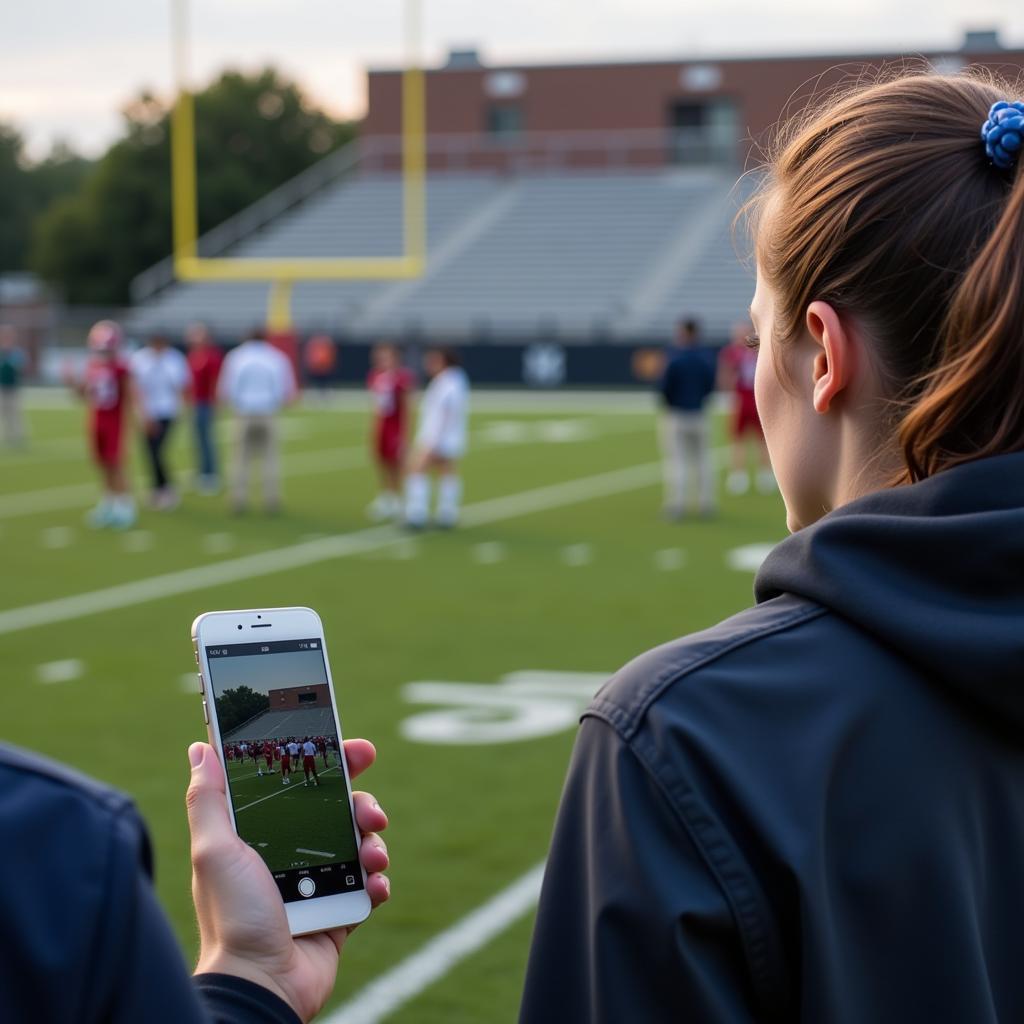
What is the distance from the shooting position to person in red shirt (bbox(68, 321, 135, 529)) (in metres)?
14.6

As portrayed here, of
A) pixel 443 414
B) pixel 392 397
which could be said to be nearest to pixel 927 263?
pixel 443 414

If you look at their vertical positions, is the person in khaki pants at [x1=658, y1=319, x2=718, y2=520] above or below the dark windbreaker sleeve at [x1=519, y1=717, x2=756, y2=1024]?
below

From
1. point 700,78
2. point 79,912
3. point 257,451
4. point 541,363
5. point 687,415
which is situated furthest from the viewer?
point 700,78

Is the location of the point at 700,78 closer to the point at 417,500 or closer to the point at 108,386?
the point at 108,386

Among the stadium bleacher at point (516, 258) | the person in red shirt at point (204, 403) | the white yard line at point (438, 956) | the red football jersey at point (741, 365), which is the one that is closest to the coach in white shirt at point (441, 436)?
the red football jersey at point (741, 365)

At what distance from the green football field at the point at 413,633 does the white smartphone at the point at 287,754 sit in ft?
0.10

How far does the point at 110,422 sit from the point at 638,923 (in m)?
14.4

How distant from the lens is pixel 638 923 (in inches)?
44.6

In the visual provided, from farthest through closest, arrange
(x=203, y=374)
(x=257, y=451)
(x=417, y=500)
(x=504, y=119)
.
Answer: (x=504, y=119)
(x=203, y=374)
(x=257, y=451)
(x=417, y=500)

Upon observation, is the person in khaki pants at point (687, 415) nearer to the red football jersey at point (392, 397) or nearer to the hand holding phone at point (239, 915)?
the red football jersey at point (392, 397)

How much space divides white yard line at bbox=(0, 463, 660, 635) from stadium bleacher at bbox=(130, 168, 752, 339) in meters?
20.3

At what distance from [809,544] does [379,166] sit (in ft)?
Answer: 166

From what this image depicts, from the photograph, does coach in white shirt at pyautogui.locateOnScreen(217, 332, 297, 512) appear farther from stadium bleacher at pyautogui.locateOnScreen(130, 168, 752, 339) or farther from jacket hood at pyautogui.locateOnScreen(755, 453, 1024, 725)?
stadium bleacher at pyautogui.locateOnScreen(130, 168, 752, 339)

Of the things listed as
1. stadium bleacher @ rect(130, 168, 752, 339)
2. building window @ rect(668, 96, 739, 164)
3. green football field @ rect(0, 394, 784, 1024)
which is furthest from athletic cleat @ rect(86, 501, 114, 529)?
building window @ rect(668, 96, 739, 164)
